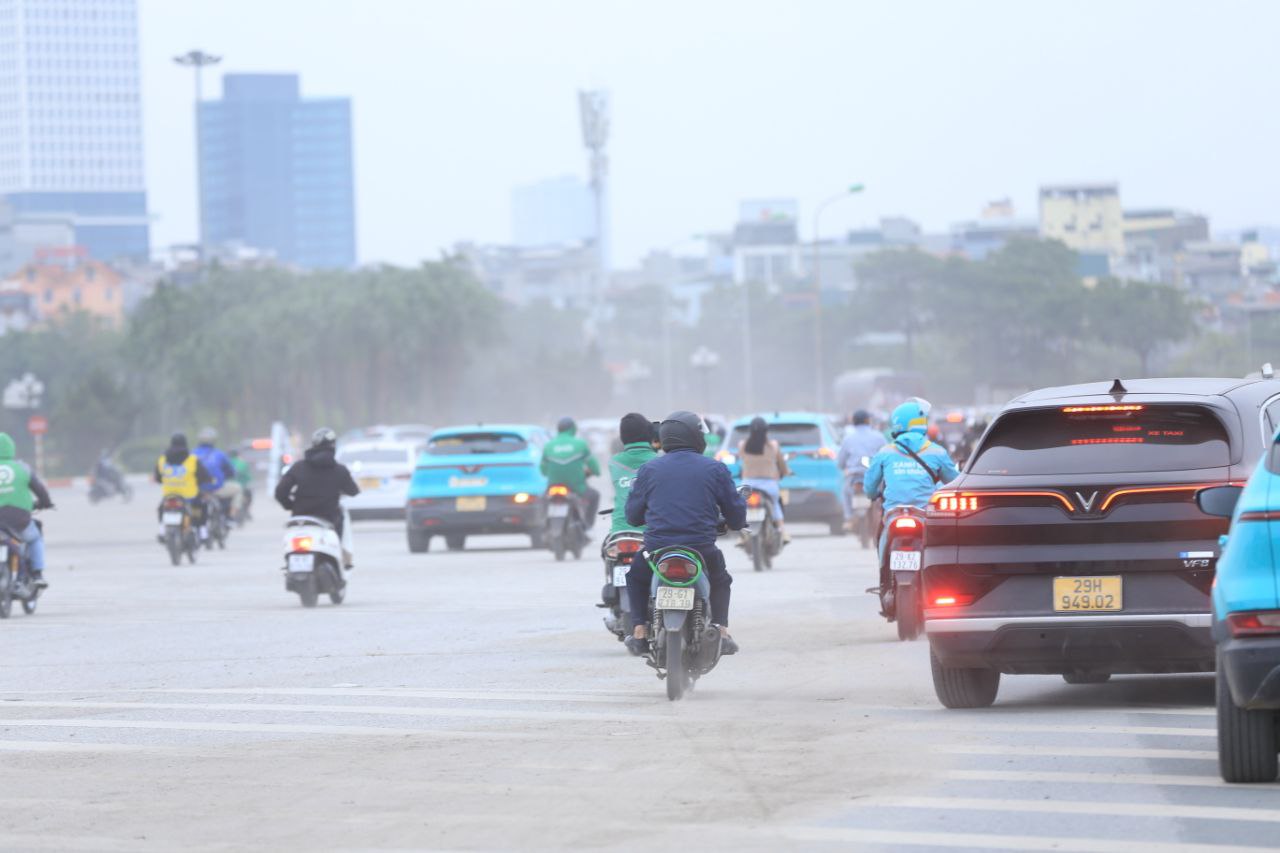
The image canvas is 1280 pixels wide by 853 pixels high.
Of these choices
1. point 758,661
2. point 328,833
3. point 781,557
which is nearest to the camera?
point 328,833

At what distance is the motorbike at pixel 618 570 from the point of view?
14570mm

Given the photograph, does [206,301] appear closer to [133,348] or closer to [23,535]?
[133,348]

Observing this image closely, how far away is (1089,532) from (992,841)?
137 inches

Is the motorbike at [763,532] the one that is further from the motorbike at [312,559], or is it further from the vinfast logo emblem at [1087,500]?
the vinfast logo emblem at [1087,500]

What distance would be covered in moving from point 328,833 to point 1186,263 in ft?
565

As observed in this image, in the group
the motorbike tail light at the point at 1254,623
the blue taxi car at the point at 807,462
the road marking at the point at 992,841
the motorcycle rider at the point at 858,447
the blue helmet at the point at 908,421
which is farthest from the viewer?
the blue taxi car at the point at 807,462

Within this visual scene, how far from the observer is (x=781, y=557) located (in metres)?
28.3

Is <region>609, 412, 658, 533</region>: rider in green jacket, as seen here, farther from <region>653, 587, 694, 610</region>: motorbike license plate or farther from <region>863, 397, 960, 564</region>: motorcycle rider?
<region>653, 587, 694, 610</region>: motorbike license plate

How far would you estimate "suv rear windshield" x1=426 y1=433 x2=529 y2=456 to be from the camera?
30.2m

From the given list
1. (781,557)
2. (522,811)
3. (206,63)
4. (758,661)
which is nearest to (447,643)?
(758,661)

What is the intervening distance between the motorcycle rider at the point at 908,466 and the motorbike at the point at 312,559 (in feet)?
21.6

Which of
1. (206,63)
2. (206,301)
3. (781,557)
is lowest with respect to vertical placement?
(781,557)

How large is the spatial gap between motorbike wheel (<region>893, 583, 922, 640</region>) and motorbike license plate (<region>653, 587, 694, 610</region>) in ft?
12.0

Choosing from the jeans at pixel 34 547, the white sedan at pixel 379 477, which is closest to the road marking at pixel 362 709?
the jeans at pixel 34 547
